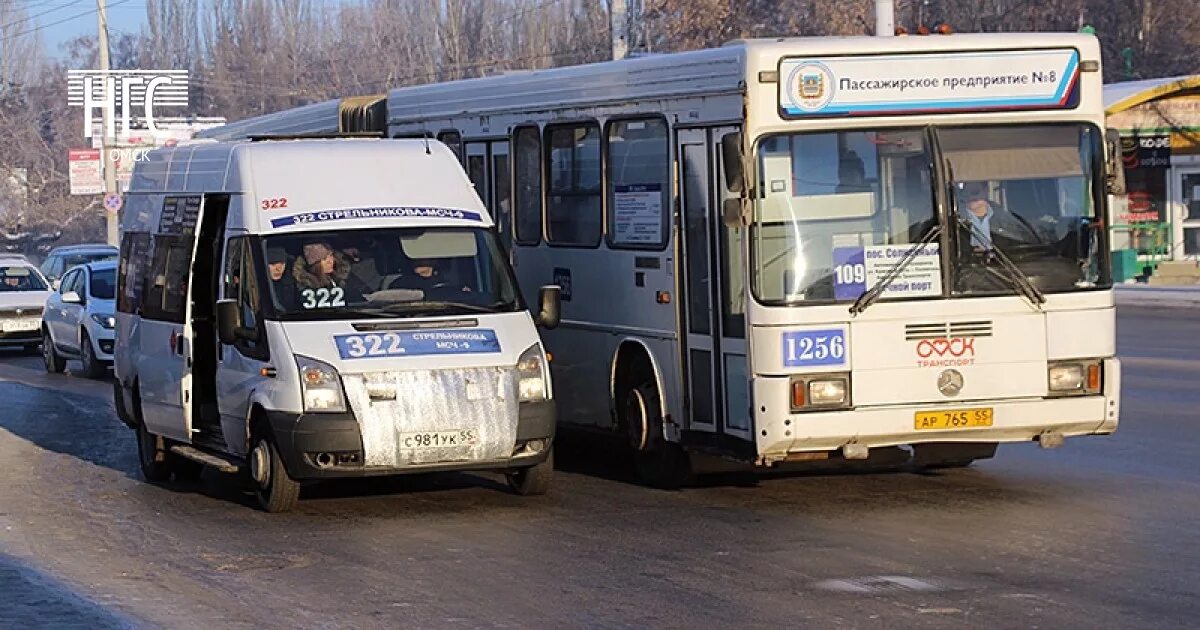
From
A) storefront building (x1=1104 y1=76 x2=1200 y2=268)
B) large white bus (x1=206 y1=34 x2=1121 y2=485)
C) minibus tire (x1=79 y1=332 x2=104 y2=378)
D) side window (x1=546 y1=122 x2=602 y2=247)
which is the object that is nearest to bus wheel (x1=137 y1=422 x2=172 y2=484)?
side window (x1=546 y1=122 x2=602 y2=247)

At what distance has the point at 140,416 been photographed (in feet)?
48.1

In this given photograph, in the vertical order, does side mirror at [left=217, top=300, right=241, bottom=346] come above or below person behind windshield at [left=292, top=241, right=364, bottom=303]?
below

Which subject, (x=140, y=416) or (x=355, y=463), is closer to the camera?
(x=355, y=463)

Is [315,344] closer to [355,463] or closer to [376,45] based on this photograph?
[355,463]

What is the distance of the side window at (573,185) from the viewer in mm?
13852

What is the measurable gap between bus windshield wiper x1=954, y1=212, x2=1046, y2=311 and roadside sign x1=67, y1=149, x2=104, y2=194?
164 feet

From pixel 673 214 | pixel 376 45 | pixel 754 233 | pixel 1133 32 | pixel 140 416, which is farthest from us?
pixel 376 45

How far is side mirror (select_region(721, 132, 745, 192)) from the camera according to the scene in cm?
1151

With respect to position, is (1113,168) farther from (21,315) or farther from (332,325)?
Answer: (21,315)

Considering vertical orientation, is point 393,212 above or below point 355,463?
above

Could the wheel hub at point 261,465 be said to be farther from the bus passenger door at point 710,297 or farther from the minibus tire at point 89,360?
the minibus tire at point 89,360

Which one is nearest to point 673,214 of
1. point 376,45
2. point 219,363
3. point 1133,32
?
point 219,363

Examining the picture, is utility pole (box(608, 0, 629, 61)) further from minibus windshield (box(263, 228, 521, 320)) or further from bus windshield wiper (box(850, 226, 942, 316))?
bus windshield wiper (box(850, 226, 942, 316))

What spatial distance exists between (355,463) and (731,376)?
2.26 meters
